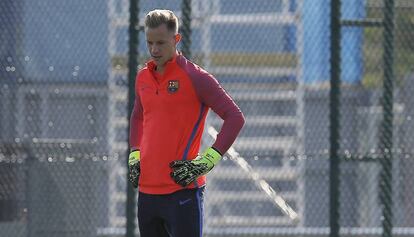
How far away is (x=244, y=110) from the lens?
8961 millimetres

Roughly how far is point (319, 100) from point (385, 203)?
1068 mm

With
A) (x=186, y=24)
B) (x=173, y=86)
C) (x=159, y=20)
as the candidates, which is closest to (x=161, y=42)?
(x=159, y=20)

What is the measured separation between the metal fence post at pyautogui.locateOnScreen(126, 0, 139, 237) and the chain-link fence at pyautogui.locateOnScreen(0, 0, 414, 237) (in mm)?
61

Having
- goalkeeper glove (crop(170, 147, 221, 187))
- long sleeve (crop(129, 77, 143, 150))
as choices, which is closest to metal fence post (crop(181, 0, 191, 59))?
long sleeve (crop(129, 77, 143, 150))

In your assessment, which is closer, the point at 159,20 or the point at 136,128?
the point at 159,20

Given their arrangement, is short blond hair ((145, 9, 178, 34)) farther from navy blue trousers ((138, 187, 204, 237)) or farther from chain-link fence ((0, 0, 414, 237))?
chain-link fence ((0, 0, 414, 237))

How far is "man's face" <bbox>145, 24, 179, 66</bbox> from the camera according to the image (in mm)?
5164

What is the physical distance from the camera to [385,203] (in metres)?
8.52

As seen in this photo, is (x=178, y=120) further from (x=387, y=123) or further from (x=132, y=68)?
(x=387, y=123)

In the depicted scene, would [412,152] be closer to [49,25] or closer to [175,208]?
[49,25]

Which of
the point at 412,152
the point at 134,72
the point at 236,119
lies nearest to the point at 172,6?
the point at 134,72

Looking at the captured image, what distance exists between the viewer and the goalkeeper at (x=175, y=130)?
5172mm

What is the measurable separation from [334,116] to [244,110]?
0.86 metres

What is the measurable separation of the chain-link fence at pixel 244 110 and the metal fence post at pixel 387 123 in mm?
10
